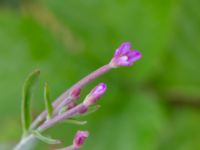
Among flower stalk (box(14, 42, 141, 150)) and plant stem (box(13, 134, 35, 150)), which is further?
plant stem (box(13, 134, 35, 150))

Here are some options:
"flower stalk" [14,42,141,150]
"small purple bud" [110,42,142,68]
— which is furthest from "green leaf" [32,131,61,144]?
"small purple bud" [110,42,142,68]

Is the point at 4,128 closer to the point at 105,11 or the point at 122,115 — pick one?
the point at 122,115

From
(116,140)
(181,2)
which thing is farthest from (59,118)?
(181,2)

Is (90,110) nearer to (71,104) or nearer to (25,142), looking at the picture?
(71,104)

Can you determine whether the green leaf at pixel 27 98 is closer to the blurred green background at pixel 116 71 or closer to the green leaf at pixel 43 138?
the green leaf at pixel 43 138

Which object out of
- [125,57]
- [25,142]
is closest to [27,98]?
[25,142]

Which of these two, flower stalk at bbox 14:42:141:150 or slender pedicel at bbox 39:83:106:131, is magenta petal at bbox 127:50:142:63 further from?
slender pedicel at bbox 39:83:106:131
